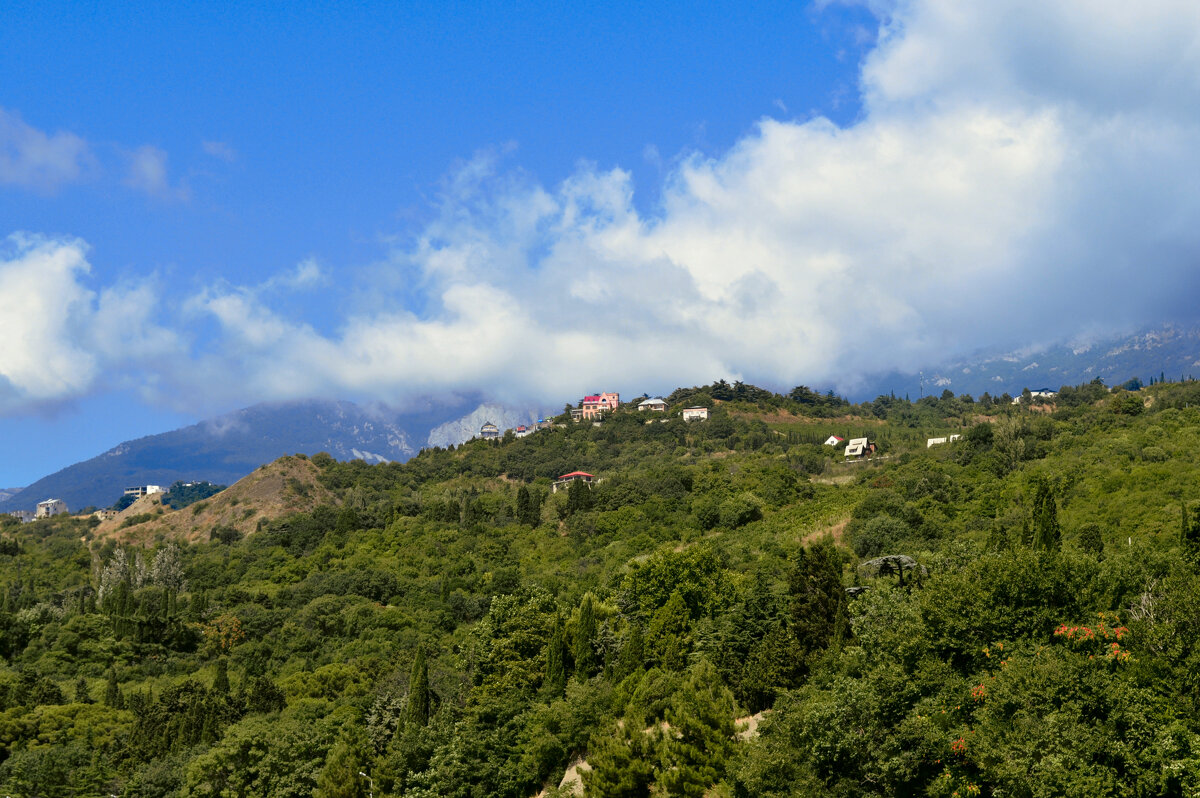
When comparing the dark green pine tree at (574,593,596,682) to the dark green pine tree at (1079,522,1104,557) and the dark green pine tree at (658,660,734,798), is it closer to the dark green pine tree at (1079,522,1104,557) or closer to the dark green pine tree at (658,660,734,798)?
the dark green pine tree at (658,660,734,798)

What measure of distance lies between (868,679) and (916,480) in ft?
158

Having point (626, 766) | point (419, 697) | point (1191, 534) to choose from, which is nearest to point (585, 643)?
point (419, 697)

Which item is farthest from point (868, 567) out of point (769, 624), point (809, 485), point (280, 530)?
point (280, 530)

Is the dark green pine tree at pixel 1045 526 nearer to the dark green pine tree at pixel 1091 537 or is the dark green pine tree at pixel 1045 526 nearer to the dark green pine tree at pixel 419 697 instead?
the dark green pine tree at pixel 1091 537

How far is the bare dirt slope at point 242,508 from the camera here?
4690 inches

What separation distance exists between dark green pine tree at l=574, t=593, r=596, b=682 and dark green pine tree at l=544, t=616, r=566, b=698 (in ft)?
2.43

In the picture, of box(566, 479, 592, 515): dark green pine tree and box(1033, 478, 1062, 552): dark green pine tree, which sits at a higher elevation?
box(566, 479, 592, 515): dark green pine tree

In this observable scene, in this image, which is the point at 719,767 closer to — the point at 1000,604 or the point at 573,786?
the point at 573,786

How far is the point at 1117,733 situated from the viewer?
23.5m

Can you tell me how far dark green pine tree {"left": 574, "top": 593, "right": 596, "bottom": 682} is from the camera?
45000 millimetres

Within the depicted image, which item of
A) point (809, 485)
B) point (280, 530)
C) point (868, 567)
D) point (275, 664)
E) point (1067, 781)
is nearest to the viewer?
point (1067, 781)

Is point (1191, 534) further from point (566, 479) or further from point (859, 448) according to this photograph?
point (566, 479)

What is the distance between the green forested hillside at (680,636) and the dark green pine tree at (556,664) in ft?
0.58

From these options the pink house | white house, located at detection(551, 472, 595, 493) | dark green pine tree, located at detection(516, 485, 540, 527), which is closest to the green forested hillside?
dark green pine tree, located at detection(516, 485, 540, 527)
